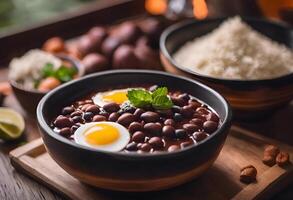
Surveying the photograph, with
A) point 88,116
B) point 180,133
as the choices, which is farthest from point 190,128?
point 88,116

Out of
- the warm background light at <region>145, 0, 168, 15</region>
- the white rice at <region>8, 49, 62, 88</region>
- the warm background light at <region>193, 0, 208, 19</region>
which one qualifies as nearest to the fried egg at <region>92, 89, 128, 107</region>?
the white rice at <region>8, 49, 62, 88</region>

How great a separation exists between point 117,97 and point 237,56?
424mm

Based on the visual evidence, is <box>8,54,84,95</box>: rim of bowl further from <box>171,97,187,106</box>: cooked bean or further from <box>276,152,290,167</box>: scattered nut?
<box>276,152,290,167</box>: scattered nut

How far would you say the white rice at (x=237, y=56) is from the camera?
4.93 feet

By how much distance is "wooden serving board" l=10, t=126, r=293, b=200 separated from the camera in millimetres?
1178

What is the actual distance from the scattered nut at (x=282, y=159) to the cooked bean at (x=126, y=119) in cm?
39

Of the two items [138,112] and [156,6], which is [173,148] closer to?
[138,112]

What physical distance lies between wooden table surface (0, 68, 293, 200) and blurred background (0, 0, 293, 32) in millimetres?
620

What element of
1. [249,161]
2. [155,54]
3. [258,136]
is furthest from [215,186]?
[155,54]

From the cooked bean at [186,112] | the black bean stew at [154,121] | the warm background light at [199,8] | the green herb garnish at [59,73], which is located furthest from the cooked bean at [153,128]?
the warm background light at [199,8]

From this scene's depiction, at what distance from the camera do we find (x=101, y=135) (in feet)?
3.83

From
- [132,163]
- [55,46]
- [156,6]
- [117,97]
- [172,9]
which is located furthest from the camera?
[156,6]

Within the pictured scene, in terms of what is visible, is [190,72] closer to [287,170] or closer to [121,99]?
[121,99]

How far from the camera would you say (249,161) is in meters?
1.32
